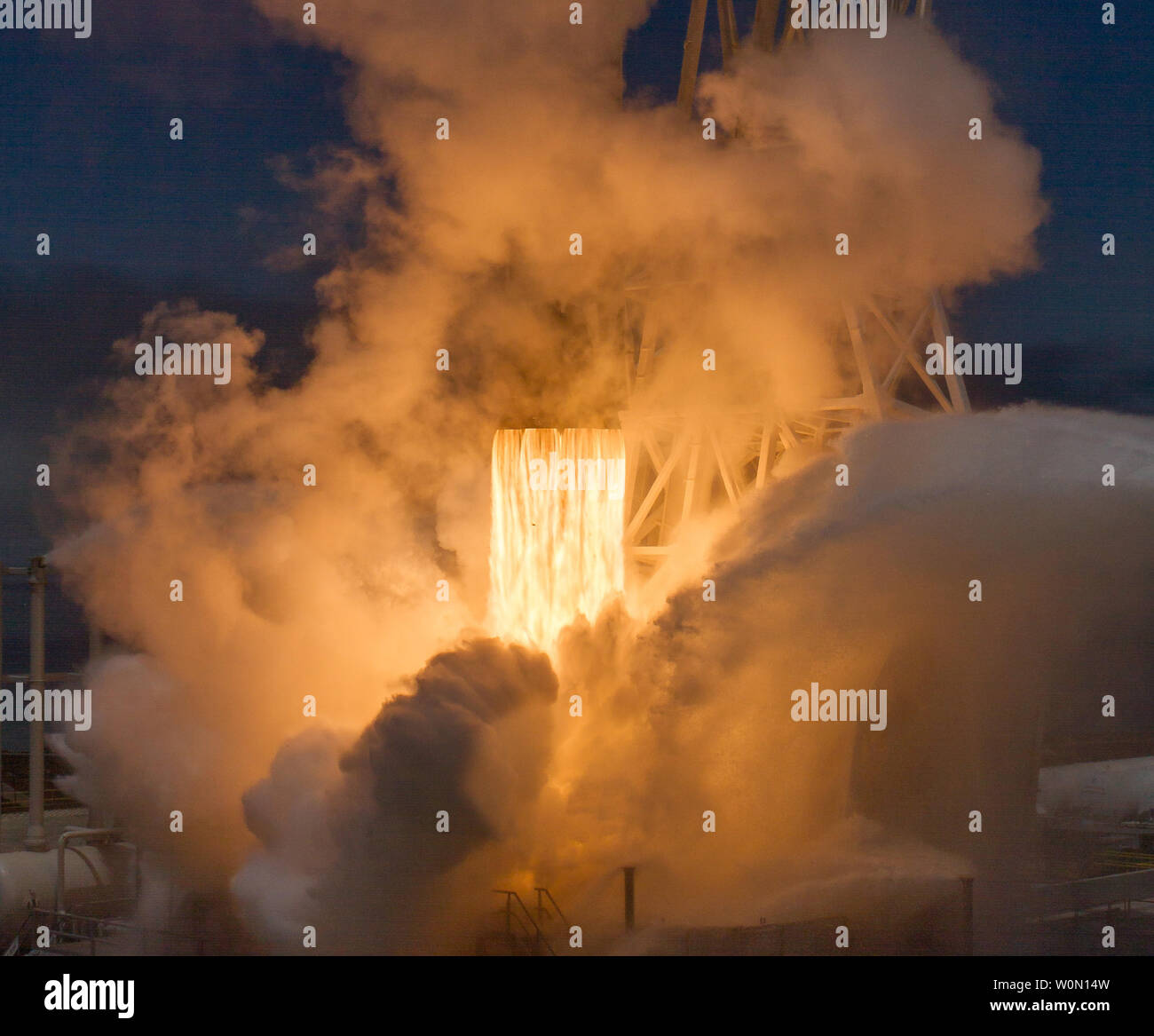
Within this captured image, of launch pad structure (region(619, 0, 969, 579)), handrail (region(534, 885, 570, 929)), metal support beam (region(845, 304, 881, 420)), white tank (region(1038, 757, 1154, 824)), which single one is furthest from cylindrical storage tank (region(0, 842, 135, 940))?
white tank (region(1038, 757, 1154, 824))

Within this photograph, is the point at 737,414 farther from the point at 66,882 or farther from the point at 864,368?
the point at 66,882

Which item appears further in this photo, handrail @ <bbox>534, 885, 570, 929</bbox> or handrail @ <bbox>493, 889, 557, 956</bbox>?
handrail @ <bbox>534, 885, 570, 929</bbox>

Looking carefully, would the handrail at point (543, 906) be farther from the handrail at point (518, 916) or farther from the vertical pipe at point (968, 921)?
the vertical pipe at point (968, 921)

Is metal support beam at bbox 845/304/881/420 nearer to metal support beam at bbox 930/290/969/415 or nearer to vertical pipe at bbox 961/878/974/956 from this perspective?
metal support beam at bbox 930/290/969/415

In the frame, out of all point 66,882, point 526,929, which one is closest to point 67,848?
point 66,882

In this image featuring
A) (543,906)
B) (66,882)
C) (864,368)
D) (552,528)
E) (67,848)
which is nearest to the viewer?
(543,906)

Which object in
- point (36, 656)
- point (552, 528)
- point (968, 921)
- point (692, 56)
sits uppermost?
point (692, 56)
